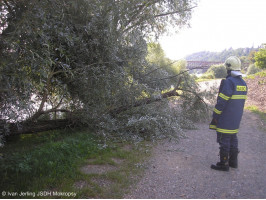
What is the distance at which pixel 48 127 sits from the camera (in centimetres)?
573

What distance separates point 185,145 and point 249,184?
2.09 metres

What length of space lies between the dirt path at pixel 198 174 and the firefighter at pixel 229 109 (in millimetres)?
376

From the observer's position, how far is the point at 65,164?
13.3ft

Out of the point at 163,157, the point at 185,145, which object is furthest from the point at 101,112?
the point at 185,145

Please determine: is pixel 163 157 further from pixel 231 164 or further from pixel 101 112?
pixel 101 112

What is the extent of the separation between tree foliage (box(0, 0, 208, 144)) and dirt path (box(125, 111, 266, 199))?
0.83 meters

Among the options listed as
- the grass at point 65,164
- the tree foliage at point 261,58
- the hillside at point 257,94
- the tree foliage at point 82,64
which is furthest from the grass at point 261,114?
the tree foliage at point 261,58

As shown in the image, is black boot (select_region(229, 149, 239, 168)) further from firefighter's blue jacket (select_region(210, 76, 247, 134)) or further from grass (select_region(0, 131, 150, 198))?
grass (select_region(0, 131, 150, 198))

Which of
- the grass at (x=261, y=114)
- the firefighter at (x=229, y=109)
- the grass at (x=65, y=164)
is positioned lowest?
the grass at (x=261, y=114)

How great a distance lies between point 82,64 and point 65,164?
2211 mm

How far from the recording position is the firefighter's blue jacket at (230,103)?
4176 millimetres

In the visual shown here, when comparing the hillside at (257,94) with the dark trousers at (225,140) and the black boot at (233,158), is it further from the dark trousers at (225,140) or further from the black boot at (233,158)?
the dark trousers at (225,140)

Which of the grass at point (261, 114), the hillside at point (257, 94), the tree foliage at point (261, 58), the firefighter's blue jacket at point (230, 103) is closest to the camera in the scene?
the firefighter's blue jacket at point (230, 103)

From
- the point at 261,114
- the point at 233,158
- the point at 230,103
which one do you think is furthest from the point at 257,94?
the point at 230,103
